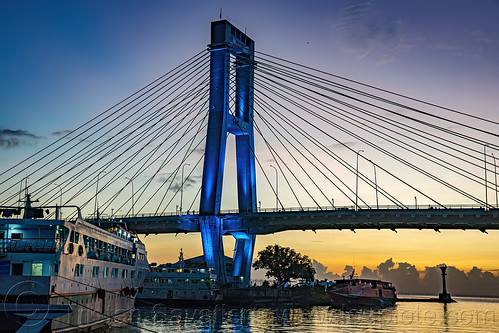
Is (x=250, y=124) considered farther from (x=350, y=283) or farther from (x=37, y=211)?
(x=37, y=211)

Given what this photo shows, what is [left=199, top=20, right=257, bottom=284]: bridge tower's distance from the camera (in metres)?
84.5

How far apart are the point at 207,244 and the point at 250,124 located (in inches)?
837


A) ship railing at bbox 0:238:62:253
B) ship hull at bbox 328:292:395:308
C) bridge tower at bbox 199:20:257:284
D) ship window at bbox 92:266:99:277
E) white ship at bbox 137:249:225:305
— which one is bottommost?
ship hull at bbox 328:292:395:308

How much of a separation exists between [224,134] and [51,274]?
52.3 m

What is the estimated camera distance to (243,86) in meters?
92.0

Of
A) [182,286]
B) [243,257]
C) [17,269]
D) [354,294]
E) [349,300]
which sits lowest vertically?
[349,300]

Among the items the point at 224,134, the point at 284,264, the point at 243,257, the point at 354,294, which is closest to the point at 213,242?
the point at 243,257

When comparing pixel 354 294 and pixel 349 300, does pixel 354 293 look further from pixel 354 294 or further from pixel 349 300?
pixel 349 300

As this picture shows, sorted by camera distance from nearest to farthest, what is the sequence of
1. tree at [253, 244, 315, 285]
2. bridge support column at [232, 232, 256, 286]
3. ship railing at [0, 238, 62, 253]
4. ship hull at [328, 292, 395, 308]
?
ship railing at [0, 238, 62, 253]
bridge support column at [232, 232, 256, 286]
ship hull at [328, 292, 395, 308]
tree at [253, 244, 315, 285]

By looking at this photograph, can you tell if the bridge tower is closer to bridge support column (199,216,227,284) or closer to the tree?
bridge support column (199,216,227,284)

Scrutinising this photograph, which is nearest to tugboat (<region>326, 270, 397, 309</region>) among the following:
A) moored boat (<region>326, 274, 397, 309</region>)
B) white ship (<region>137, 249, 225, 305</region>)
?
moored boat (<region>326, 274, 397, 309</region>)

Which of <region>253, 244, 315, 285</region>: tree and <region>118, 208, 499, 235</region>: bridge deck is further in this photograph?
<region>253, 244, 315, 285</region>: tree

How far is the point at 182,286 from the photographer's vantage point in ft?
278

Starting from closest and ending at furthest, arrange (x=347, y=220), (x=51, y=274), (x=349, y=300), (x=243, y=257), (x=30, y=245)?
(x=51, y=274) < (x=30, y=245) < (x=347, y=220) < (x=243, y=257) < (x=349, y=300)
